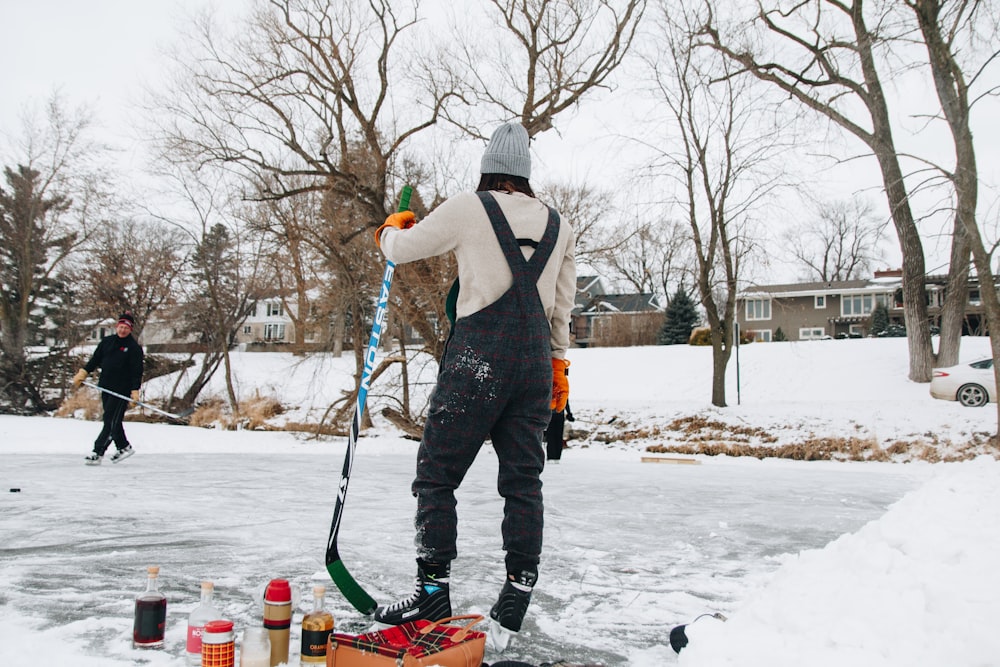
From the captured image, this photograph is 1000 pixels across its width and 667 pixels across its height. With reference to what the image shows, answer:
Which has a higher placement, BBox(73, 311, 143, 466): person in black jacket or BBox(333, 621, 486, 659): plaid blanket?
BBox(73, 311, 143, 466): person in black jacket

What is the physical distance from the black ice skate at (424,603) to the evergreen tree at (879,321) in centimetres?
3442

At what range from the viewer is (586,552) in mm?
3777

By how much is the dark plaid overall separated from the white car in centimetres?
1310

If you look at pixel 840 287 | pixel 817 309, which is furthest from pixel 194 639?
pixel 840 287

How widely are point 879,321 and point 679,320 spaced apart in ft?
29.8

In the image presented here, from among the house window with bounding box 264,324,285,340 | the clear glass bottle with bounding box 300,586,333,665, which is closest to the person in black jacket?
the clear glass bottle with bounding box 300,586,333,665

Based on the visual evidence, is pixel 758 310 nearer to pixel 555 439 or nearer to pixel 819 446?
pixel 819 446

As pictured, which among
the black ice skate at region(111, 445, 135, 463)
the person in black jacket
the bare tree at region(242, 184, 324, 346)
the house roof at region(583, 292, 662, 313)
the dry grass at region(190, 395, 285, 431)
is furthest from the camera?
the house roof at region(583, 292, 662, 313)

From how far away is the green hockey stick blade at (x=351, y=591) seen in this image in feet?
8.29

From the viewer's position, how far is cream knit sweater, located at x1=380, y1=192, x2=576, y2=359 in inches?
100.0

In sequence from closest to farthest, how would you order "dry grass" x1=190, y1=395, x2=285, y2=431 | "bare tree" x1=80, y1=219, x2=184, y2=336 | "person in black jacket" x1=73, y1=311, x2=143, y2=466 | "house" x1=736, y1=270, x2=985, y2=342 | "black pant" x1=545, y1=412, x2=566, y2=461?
"person in black jacket" x1=73, y1=311, x2=143, y2=466 < "black pant" x1=545, y1=412, x2=566, y2=461 < "dry grass" x1=190, y1=395, x2=285, y2=431 < "bare tree" x1=80, y1=219, x2=184, y2=336 < "house" x1=736, y1=270, x2=985, y2=342

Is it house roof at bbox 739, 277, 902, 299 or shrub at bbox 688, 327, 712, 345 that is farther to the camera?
house roof at bbox 739, 277, 902, 299

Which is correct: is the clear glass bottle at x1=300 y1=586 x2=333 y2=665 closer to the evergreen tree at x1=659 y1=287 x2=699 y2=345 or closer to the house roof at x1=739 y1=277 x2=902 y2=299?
the evergreen tree at x1=659 y1=287 x2=699 y2=345

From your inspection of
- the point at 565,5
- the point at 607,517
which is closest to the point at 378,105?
the point at 565,5
